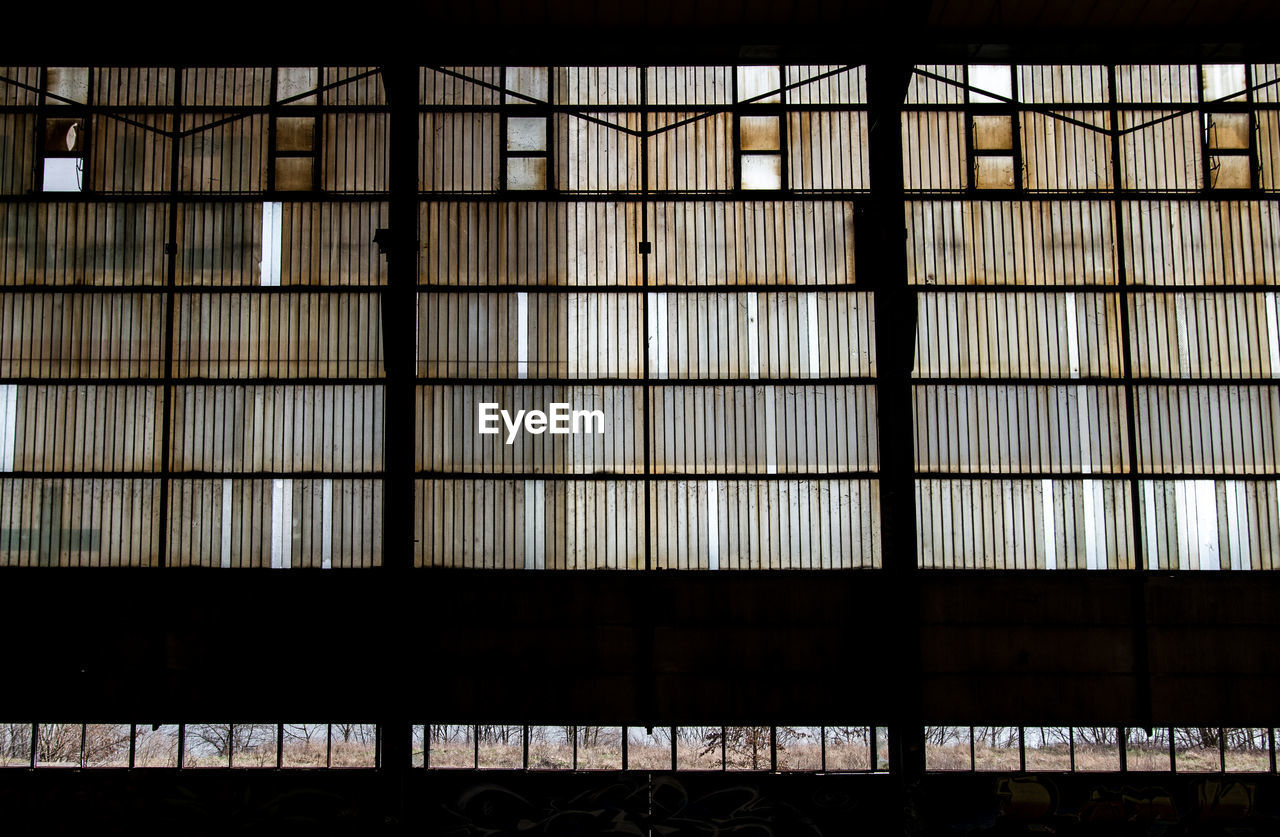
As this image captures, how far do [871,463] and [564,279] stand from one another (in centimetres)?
779

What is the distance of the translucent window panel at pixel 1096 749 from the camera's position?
65.5ft

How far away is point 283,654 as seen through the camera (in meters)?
20.1

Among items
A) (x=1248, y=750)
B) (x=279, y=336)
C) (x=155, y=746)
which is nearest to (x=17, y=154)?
(x=279, y=336)

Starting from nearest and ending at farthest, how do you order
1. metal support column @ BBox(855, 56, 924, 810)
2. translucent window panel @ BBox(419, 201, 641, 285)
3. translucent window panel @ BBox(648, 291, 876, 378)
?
1. metal support column @ BBox(855, 56, 924, 810)
2. translucent window panel @ BBox(648, 291, 876, 378)
3. translucent window panel @ BBox(419, 201, 641, 285)

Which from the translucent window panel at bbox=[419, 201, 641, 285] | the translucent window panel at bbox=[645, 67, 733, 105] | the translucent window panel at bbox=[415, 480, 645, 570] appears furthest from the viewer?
the translucent window panel at bbox=[645, 67, 733, 105]

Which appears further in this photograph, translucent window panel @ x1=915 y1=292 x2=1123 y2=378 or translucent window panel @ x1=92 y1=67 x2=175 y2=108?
translucent window panel @ x1=92 y1=67 x2=175 y2=108

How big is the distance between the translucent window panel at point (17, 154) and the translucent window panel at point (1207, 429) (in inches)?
980

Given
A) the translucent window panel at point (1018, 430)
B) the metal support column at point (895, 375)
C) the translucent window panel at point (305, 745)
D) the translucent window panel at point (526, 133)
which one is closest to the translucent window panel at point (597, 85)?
the translucent window panel at point (526, 133)

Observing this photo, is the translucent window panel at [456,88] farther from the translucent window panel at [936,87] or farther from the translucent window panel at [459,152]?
the translucent window panel at [936,87]

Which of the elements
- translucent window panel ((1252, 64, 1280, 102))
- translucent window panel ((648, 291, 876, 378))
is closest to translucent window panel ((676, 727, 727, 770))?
translucent window panel ((648, 291, 876, 378))

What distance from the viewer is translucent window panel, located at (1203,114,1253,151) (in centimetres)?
2114

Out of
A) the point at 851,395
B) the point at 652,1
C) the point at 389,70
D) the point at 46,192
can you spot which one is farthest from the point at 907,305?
the point at 46,192

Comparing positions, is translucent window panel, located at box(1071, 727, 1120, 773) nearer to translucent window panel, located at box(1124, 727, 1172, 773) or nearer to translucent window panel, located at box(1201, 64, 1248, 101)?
translucent window panel, located at box(1124, 727, 1172, 773)

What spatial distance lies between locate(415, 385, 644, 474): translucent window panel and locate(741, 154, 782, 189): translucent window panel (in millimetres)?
5568
